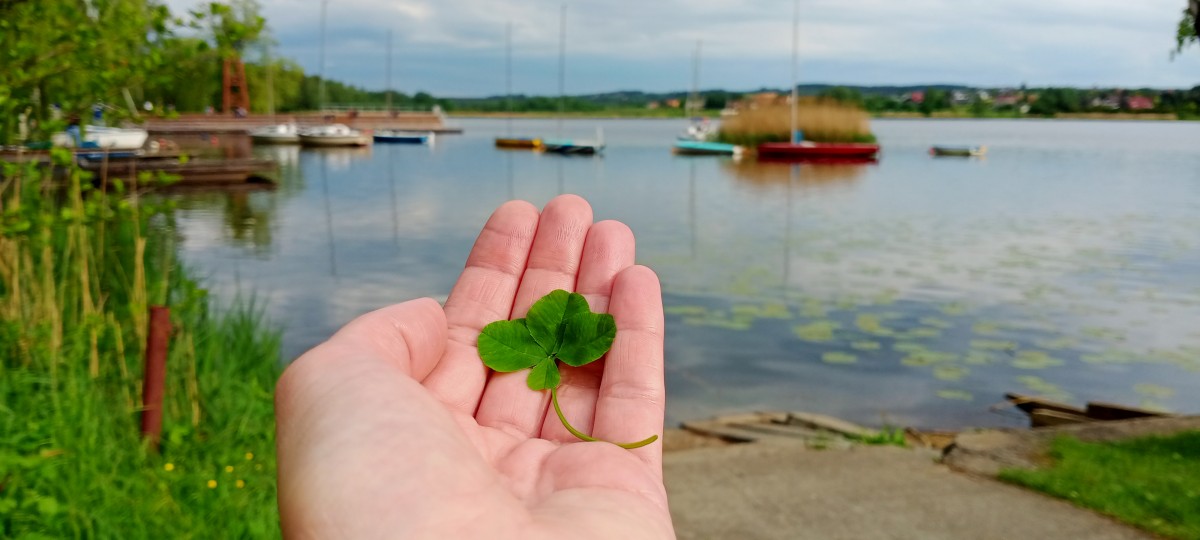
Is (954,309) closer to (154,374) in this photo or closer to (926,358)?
(926,358)

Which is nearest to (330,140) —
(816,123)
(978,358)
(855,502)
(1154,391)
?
(816,123)

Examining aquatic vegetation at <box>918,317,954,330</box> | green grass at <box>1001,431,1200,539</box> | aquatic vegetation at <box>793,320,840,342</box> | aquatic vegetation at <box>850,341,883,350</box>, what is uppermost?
green grass at <box>1001,431,1200,539</box>

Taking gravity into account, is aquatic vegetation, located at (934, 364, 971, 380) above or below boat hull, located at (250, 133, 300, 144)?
below

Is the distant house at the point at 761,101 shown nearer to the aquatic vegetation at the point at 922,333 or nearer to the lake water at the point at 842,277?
the lake water at the point at 842,277

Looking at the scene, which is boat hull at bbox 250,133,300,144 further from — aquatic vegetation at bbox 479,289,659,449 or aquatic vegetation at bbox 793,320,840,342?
aquatic vegetation at bbox 479,289,659,449

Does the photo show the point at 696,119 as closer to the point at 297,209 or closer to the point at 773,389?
the point at 297,209

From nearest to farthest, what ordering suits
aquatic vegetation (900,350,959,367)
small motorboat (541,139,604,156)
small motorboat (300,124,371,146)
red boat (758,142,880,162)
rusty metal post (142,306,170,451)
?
1. rusty metal post (142,306,170,451)
2. aquatic vegetation (900,350,959,367)
3. red boat (758,142,880,162)
4. small motorboat (541,139,604,156)
5. small motorboat (300,124,371,146)

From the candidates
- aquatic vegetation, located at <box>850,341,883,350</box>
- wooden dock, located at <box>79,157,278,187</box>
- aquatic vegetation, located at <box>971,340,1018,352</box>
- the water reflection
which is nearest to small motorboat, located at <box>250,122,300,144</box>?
the water reflection

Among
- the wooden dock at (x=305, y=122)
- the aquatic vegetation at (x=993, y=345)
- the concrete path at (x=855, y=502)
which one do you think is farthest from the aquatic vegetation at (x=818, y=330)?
the wooden dock at (x=305, y=122)
